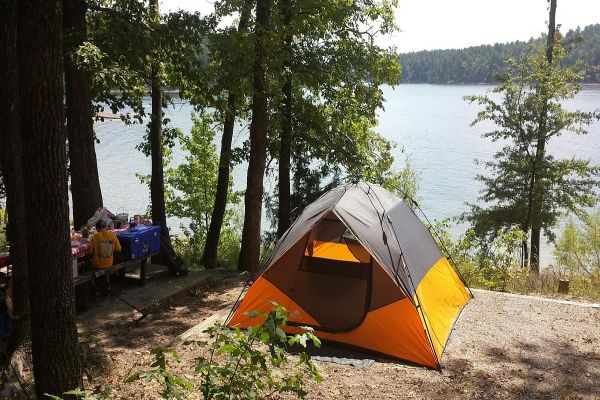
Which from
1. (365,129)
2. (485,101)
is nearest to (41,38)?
(365,129)

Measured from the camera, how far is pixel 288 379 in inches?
117

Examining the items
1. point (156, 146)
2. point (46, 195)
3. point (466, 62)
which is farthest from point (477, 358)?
point (466, 62)

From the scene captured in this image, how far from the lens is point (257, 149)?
33.2ft

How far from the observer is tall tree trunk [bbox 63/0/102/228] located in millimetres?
8023

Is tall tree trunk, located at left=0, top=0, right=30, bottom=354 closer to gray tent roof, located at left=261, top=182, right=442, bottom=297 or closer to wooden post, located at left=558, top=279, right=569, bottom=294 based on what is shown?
gray tent roof, located at left=261, top=182, right=442, bottom=297

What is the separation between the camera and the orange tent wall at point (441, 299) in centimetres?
611

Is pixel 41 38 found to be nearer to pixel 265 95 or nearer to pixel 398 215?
pixel 398 215

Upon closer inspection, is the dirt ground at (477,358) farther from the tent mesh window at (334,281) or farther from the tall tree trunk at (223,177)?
the tall tree trunk at (223,177)

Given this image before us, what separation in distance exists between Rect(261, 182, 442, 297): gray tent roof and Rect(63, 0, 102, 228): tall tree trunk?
3867 millimetres

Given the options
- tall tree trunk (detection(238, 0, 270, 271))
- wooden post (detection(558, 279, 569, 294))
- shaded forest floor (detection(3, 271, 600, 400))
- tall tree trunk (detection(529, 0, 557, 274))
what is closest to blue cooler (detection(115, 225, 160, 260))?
shaded forest floor (detection(3, 271, 600, 400))

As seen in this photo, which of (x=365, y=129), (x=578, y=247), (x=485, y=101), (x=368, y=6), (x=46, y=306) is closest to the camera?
(x=46, y=306)

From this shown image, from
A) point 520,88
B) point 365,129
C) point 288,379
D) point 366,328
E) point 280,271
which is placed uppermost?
point 520,88

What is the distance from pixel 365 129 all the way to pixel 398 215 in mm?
6690

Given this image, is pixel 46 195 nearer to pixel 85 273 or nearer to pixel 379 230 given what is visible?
pixel 85 273
